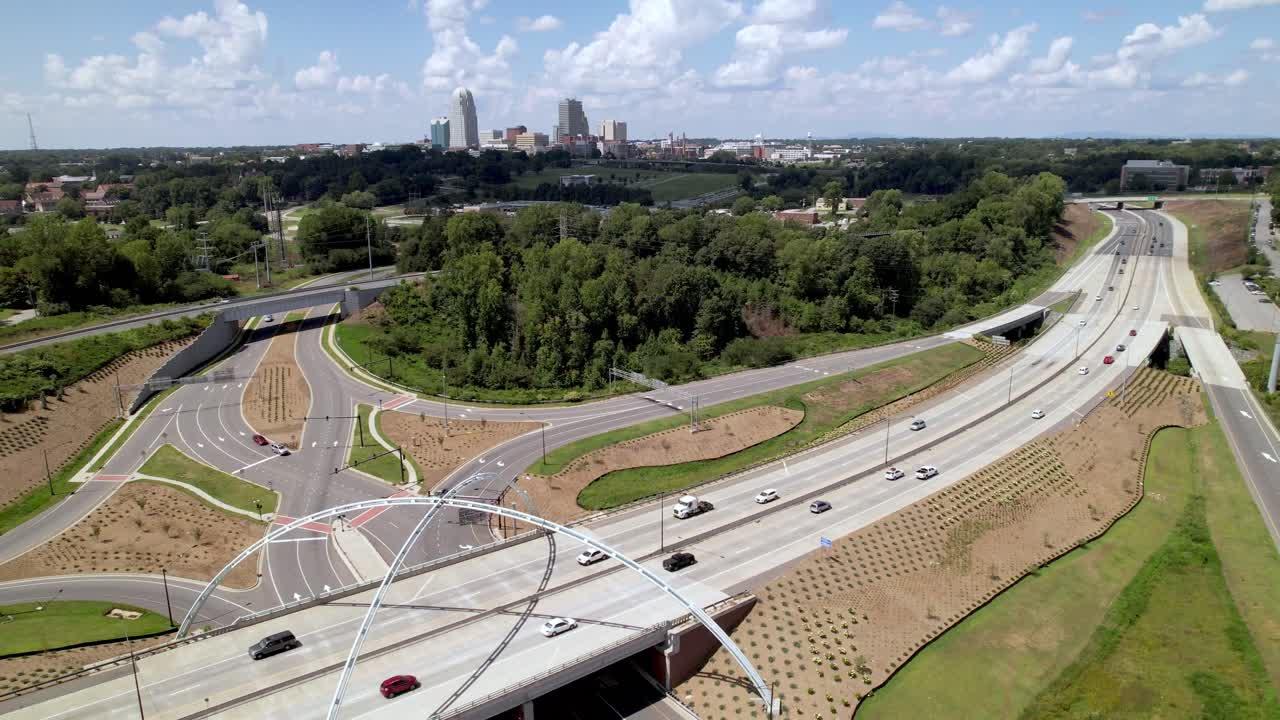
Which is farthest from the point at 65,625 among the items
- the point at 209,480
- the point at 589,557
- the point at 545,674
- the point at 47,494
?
the point at 589,557

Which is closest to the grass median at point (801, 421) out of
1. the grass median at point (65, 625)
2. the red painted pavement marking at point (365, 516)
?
the red painted pavement marking at point (365, 516)

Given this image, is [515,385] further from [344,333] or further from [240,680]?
[240,680]

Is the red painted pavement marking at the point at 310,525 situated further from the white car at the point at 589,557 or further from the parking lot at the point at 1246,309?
the parking lot at the point at 1246,309

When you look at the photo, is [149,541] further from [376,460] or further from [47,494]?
[376,460]

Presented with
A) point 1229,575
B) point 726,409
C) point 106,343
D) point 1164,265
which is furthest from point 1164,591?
point 1164,265

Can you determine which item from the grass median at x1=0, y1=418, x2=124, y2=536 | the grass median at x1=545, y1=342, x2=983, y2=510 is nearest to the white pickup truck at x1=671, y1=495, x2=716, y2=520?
the grass median at x1=545, y1=342, x2=983, y2=510

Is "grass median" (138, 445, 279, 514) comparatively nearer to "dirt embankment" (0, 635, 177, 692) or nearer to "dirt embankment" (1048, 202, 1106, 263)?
"dirt embankment" (0, 635, 177, 692)
